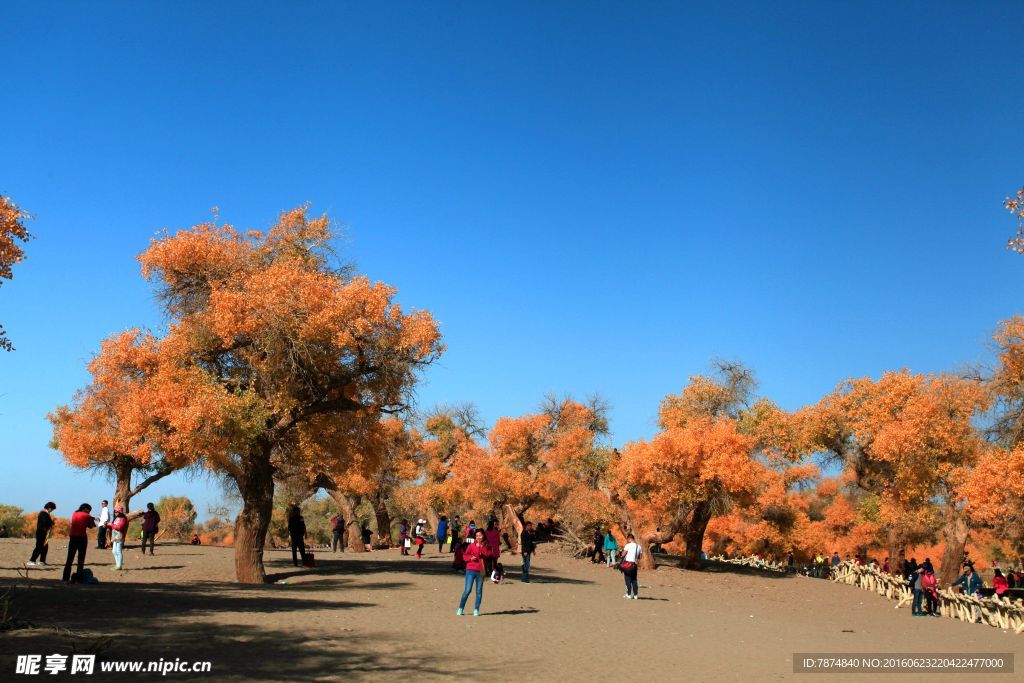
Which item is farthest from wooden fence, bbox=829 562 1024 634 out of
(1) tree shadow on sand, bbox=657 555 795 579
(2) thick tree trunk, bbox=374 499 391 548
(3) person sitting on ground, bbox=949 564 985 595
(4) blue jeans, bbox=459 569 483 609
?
(2) thick tree trunk, bbox=374 499 391 548

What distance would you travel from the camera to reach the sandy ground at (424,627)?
10.9 meters

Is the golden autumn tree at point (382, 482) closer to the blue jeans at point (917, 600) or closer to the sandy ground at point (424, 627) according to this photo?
the sandy ground at point (424, 627)

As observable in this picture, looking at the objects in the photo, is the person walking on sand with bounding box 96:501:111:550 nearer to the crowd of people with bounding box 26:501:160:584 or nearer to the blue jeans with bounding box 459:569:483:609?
the crowd of people with bounding box 26:501:160:584

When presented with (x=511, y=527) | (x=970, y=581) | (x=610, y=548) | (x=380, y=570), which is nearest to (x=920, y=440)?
(x=970, y=581)

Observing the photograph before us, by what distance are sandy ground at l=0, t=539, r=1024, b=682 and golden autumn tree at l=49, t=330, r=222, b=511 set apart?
3.50m

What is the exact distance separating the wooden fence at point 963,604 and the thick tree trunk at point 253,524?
20.9m

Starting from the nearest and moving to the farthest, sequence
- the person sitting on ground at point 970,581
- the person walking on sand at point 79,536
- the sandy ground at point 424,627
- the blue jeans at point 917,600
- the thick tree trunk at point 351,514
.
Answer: the sandy ground at point 424,627 → the person walking on sand at point 79,536 → the blue jeans at point 917,600 → the person sitting on ground at point 970,581 → the thick tree trunk at point 351,514

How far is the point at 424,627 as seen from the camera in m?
15.3

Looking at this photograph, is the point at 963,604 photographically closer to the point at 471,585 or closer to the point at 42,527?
the point at 471,585

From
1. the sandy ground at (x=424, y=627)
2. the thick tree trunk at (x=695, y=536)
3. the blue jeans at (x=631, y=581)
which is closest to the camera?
the sandy ground at (x=424, y=627)

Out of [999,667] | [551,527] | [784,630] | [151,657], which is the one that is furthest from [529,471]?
[151,657]

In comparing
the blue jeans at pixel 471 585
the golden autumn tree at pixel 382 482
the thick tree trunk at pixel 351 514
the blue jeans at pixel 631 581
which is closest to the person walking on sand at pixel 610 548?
the golden autumn tree at pixel 382 482

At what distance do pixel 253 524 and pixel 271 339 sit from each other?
5.32 meters

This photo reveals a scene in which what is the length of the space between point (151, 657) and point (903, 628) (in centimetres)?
2034
